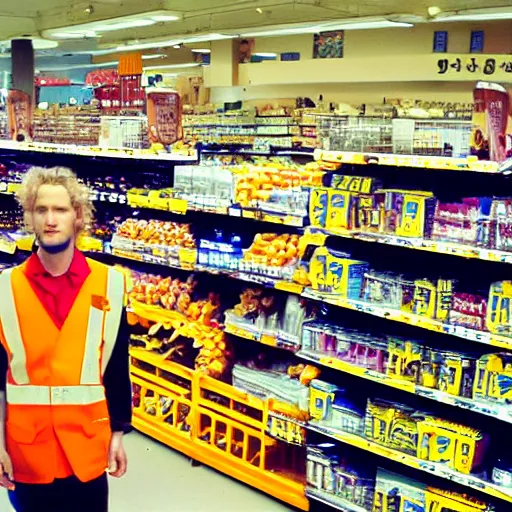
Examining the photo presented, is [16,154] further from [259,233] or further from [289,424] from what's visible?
[289,424]

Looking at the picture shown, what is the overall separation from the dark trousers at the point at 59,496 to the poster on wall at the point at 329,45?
345 inches

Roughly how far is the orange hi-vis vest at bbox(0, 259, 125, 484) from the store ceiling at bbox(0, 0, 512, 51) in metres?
5.56

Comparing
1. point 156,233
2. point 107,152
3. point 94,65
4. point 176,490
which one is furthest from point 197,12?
point 94,65

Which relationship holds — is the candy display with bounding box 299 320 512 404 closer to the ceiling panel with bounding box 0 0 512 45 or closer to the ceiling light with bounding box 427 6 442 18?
the ceiling light with bounding box 427 6 442 18

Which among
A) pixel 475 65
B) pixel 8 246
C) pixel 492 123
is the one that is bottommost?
pixel 8 246

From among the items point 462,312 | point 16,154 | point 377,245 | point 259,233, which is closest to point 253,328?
point 259,233

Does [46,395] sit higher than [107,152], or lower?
lower

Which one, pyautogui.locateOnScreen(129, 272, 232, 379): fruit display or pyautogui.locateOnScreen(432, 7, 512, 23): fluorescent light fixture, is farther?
pyautogui.locateOnScreen(432, 7, 512, 23): fluorescent light fixture

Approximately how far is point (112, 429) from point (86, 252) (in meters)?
3.37

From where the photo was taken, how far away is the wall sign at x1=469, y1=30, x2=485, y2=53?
9.05 metres

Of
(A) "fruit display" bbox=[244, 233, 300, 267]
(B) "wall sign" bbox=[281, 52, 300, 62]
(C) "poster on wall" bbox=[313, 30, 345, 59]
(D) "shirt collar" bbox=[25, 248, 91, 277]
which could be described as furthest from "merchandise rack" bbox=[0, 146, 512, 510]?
(B) "wall sign" bbox=[281, 52, 300, 62]

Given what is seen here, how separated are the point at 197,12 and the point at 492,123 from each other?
704 centimetres

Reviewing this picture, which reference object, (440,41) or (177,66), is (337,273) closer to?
(440,41)

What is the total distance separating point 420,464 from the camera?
379 centimetres
